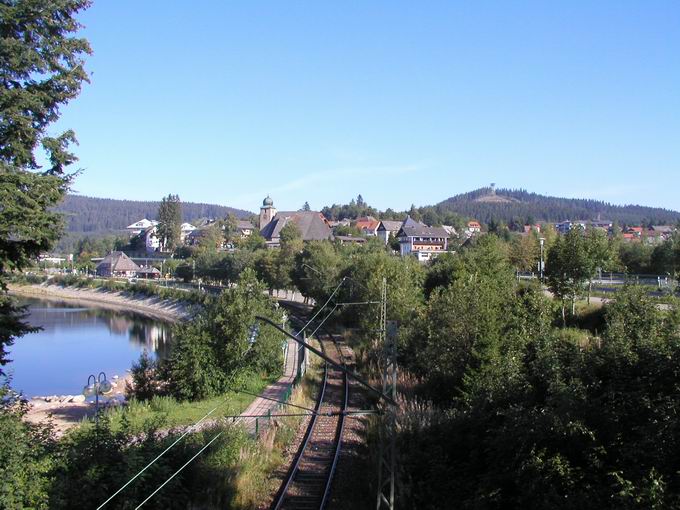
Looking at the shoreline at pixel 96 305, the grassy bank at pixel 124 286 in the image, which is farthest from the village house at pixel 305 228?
the shoreline at pixel 96 305

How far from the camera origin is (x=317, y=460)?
1642cm

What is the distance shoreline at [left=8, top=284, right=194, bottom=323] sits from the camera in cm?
7619

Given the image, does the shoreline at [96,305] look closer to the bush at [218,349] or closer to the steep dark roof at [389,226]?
the bush at [218,349]

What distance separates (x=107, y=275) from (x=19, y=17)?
114472 millimetres

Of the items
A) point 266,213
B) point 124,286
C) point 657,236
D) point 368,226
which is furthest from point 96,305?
point 657,236

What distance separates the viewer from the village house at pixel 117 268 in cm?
11894

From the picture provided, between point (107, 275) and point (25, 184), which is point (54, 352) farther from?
point (107, 275)

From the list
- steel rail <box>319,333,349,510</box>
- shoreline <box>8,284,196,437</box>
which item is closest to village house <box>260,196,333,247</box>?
shoreline <box>8,284,196,437</box>

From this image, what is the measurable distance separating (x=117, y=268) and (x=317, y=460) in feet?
363

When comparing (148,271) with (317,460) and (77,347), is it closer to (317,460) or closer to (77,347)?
(77,347)

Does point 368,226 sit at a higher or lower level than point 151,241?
higher

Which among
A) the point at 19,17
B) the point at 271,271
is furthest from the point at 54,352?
the point at 19,17

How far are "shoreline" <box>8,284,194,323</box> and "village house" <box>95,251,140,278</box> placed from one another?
1132 centimetres

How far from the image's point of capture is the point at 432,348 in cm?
1961
